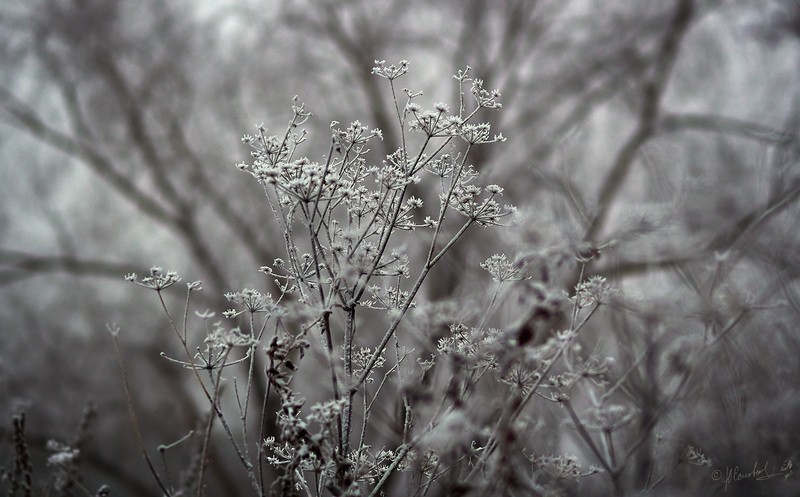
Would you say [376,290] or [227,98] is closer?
[376,290]

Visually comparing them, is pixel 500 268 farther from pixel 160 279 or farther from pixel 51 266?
pixel 51 266

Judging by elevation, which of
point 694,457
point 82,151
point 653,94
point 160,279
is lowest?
point 694,457

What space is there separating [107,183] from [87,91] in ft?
4.88

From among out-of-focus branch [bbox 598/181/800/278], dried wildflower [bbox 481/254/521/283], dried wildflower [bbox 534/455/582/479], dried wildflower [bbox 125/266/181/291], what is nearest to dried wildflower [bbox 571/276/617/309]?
dried wildflower [bbox 481/254/521/283]

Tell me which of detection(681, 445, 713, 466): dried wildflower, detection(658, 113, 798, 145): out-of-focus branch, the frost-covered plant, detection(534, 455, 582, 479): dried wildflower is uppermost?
detection(658, 113, 798, 145): out-of-focus branch

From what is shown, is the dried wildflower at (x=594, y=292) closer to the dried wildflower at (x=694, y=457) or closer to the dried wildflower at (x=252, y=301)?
the dried wildflower at (x=694, y=457)

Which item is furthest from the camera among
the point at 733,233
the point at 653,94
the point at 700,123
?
the point at 653,94

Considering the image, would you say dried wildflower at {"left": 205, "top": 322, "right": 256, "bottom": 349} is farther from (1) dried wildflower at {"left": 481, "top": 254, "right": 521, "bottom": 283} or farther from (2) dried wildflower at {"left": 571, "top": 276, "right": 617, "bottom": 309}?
(2) dried wildflower at {"left": 571, "top": 276, "right": 617, "bottom": 309}

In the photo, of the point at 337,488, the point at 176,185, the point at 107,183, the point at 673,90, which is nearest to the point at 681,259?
the point at 337,488

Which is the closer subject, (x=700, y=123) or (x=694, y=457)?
(x=694, y=457)

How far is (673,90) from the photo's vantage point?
836 centimetres

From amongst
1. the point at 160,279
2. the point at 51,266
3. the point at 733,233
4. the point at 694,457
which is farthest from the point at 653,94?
the point at 51,266

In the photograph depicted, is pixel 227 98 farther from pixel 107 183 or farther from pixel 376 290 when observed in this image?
pixel 376 290

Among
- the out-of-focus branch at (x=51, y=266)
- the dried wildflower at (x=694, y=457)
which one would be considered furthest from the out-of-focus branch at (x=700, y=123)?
the out-of-focus branch at (x=51, y=266)
